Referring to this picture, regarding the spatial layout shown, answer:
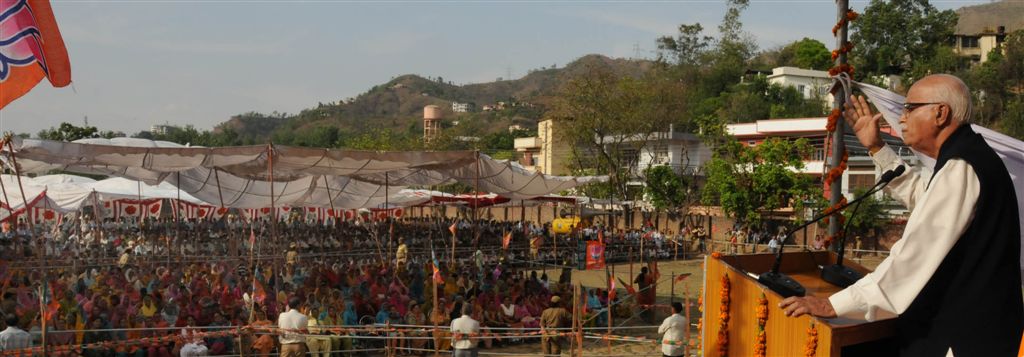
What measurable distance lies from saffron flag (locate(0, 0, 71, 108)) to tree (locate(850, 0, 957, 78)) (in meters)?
60.9

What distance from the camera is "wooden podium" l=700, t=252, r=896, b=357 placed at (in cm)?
268

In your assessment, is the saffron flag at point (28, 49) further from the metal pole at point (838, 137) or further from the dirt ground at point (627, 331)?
the dirt ground at point (627, 331)

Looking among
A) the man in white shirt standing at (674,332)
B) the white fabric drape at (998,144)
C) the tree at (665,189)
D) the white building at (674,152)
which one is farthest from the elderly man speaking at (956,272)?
the white building at (674,152)

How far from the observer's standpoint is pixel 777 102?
5872 centimetres

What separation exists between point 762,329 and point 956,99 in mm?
1022

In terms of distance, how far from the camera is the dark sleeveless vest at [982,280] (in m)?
2.49

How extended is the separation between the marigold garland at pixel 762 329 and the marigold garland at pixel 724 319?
180mm

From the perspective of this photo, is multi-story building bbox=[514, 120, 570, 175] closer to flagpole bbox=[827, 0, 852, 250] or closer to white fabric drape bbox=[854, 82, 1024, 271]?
flagpole bbox=[827, 0, 852, 250]

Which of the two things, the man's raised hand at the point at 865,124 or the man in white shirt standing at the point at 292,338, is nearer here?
the man's raised hand at the point at 865,124

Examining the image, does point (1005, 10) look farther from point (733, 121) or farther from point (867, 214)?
point (867, 214)

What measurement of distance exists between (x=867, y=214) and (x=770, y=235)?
412 centimetres

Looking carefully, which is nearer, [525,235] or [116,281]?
[116,281]

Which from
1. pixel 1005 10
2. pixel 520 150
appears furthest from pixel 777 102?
pixel 1005 10

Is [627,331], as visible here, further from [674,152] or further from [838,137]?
[674,152]
